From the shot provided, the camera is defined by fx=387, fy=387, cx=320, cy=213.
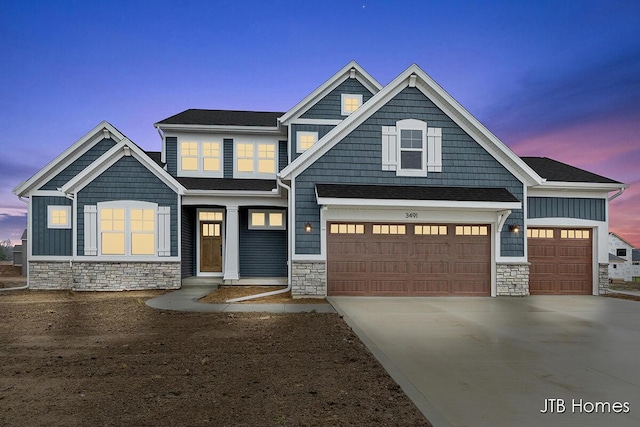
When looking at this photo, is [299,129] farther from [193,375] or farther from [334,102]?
[193,375]

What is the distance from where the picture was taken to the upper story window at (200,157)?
17031mm

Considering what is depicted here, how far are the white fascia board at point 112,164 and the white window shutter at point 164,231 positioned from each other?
912 mm

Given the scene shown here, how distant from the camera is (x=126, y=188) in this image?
14.8m

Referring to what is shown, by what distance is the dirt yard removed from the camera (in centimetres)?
397

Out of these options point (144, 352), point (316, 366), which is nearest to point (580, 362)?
point (316, 366)

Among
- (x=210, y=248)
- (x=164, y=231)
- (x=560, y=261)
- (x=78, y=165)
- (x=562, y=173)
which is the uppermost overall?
(x=78, y=165)

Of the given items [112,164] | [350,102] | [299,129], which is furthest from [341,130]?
[112,164]

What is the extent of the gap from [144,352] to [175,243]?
8.99 m

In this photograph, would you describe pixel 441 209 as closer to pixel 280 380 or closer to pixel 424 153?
pixel 424 153

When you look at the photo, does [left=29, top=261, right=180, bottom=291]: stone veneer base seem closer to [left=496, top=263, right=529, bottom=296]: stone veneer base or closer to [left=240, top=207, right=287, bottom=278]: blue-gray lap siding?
[left=240, top=207, right=287, bottom=278]: blue-gray lap siding

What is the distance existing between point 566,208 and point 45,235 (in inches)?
795

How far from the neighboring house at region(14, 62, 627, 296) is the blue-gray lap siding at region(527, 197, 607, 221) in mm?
49

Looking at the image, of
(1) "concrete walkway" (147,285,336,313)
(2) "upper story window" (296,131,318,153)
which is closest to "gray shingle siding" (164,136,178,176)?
(2) "upper story window" (296,131,318,153)

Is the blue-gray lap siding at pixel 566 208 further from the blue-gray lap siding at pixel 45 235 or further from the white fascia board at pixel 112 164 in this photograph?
the blue-gray lap siding at pixel 45 235
